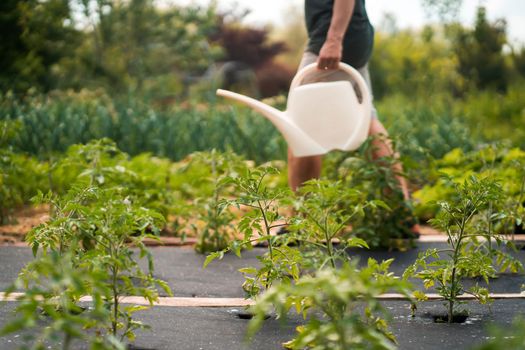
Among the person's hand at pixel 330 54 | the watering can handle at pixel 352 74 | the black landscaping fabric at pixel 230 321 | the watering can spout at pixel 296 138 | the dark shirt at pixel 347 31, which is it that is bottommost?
the black landscaping fabric at pixel 230 321

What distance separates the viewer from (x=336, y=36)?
135 inches

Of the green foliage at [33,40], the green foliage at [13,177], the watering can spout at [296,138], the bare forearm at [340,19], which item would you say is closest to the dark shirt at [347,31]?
the bare forearm at [340,19]

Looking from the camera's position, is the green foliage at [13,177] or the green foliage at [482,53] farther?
the green foliage at [482,53]

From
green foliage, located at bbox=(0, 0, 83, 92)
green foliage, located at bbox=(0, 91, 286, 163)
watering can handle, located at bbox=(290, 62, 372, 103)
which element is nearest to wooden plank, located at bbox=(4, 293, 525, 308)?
watering can handle, located at bbox=(290, 62, 372, 103)

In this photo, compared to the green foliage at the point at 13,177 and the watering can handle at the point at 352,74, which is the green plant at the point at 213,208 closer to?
the watering can handle at the point at 352,74

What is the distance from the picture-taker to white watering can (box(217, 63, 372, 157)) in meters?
3.42

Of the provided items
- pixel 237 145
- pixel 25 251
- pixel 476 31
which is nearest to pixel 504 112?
pixel 476 31

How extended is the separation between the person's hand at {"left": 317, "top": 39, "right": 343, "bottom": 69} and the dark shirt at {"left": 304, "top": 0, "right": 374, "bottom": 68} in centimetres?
18

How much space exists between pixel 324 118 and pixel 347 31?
47 cm

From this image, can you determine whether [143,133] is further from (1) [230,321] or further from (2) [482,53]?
(2) [482,53]

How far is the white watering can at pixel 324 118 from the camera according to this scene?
3.42m

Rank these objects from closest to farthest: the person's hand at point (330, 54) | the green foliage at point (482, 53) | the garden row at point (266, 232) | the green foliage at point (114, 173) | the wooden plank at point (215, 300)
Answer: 1. the garden row at point (266, 232)
2. the wooden plank at point (215, 300)
3. the green foliage at point (114, 173)
4. the person's hand at point (330, 54)
5. the green foliage at point (482, 53)

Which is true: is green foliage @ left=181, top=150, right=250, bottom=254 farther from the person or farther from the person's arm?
the person's arm

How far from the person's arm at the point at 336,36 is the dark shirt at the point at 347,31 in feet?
0.47
